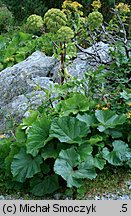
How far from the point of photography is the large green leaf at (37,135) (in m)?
3.46

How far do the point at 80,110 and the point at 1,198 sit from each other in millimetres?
1075

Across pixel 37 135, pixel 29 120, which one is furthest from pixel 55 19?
pixel 37 135

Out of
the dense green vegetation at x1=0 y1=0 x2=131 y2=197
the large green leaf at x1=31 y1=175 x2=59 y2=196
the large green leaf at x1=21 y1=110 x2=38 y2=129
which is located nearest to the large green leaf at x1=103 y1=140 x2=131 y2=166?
the dense green vegetation at x1=0 y1=0 x2=131 y2=197

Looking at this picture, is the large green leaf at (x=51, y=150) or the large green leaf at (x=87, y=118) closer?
the large green leaf at (x=51, y=150)

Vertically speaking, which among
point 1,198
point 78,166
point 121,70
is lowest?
point 1,198

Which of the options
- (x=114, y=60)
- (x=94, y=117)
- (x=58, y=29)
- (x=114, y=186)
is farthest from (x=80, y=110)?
(x=114, y=60)

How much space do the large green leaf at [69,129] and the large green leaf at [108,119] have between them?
0.61 feet

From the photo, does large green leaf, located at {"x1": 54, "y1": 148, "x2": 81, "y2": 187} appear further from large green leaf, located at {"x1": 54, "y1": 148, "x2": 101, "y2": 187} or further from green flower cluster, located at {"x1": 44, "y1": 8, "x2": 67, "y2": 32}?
green flower cluster, located at {"x1": 44, "y1": 8, "x2": 67, "y2": 32}

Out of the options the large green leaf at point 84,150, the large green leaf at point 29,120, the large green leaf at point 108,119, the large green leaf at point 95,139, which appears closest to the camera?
the large green leaf at point 84,150

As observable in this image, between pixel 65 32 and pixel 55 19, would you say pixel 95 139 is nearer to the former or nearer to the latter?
pixel 65 32

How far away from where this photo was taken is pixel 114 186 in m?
3.54

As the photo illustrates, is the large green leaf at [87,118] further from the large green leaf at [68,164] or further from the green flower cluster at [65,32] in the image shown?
the green flower cluster at [65,32]

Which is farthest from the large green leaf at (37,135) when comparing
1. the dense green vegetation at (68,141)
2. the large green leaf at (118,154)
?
the large green leaf at (118,154)
